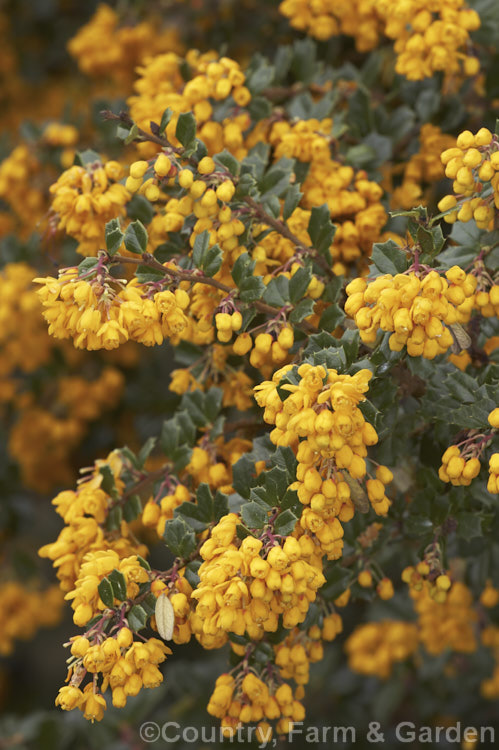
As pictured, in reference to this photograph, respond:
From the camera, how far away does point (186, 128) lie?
1.53m

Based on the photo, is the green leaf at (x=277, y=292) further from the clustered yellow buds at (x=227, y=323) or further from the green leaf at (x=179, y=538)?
the green leaf at (x=179, y=538)

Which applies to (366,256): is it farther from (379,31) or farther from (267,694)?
(267,694)

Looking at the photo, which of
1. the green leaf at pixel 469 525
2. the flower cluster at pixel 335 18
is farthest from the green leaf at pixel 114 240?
the flower cluster at pixel 335 18

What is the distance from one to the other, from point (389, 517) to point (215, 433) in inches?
16.1

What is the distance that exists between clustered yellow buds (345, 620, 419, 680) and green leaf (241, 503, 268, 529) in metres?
1.57

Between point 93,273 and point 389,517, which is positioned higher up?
point 93,273

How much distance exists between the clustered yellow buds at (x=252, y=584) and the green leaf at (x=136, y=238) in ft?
1.81

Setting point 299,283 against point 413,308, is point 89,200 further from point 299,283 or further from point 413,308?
point 413,308

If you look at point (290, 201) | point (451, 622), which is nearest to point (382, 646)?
point (451, 622)

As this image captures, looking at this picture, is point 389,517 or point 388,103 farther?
point 388,103

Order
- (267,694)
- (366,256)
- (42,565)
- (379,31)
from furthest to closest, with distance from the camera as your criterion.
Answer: (42,565) → (379,31) → (366,256) → (267,694)

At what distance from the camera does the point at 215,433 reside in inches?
67.1

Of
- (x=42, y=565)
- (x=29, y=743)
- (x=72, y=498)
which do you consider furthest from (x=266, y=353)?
(x=42, y=565)

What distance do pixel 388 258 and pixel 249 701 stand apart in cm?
87
